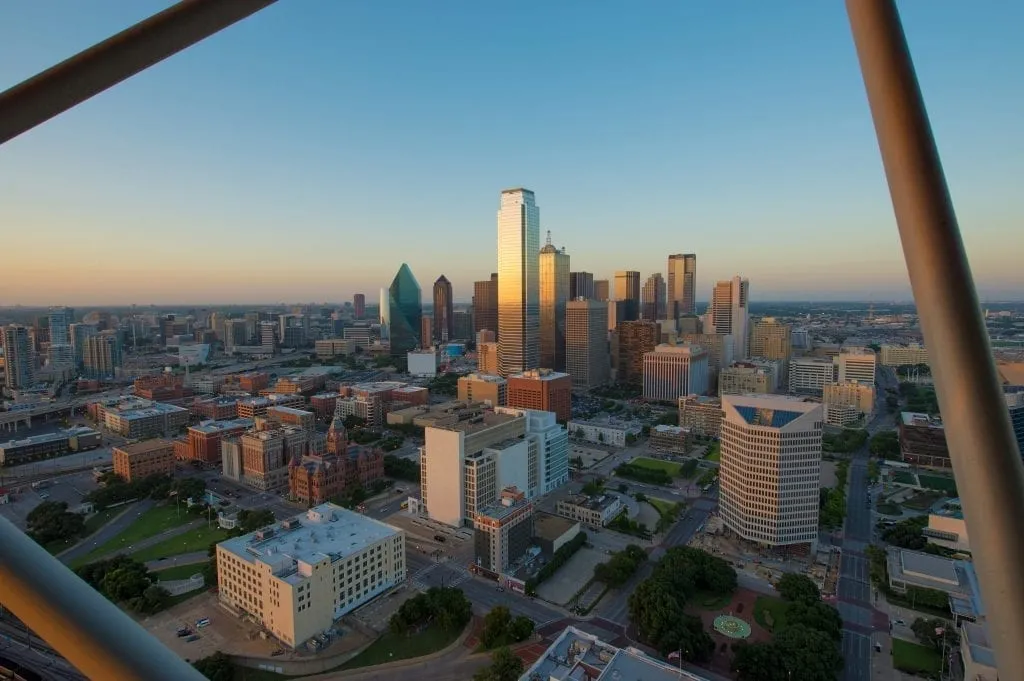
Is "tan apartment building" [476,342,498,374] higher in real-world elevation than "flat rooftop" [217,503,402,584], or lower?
higher

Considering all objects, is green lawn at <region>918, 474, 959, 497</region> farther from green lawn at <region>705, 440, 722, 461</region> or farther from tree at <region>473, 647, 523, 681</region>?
tree at <region>473, 647, 523, 681</region>

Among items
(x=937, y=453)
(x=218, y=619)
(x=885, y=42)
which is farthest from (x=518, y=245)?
(x=885, y=42)

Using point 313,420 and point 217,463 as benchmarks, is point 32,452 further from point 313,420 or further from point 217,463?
point 313,420

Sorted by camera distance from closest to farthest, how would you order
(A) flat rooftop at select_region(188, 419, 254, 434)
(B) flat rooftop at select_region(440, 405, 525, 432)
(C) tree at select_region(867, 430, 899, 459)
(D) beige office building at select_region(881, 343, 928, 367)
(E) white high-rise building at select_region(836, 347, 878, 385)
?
(B) flat rooftop at select_region(440, 405, 525, 432) < (C) tree at select_region(867, 430, 899, 459) < (A) flat rooftop at select_region(188, 419, 254, 434) < (E) white high-rise building at select_region(836, 347, 878, 385) < (D) beige office building at select_region(881, 343, 928, 367)

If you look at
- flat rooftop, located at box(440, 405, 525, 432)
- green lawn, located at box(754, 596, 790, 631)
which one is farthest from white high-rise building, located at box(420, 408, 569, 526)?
green lawn, located at box(754, 596, 790, 631)

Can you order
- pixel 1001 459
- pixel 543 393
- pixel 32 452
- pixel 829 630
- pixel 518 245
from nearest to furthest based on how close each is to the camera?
1. pixel 1001 459
2. pixel 829 630
3. pixel 32 452
4. pixel 543 393
5. pixel 518 245

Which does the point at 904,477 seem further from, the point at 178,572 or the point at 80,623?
the point at 80,623

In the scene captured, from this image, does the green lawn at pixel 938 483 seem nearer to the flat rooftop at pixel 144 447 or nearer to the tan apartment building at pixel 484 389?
the tan apartment building at pixel 484 389
